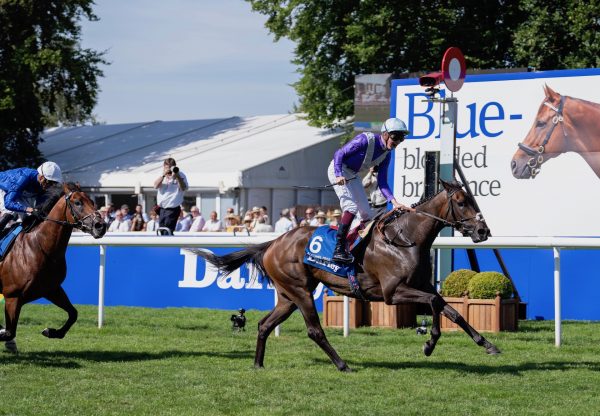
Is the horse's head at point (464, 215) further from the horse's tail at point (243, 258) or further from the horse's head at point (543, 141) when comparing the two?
the horse's head at point (543, 141)

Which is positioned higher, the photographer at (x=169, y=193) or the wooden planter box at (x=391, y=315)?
the photographer at (x=169, y=193)

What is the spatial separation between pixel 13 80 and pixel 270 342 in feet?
71.4

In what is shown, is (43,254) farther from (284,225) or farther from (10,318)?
(284,225)

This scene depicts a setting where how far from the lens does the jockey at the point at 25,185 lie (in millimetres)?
9000

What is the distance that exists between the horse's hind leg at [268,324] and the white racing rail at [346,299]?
2042 millimetres

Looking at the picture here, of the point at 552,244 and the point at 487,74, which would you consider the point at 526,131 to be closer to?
the point at 487,74

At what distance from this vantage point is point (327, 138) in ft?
86.9

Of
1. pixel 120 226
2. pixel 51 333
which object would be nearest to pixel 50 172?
pixel 51 333

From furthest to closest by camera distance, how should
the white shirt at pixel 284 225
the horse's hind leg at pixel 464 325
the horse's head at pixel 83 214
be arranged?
the white shirt at pixel 284 225 < the horse's head at pixel 83 214 < the horse's hind leg at pixel 464 325

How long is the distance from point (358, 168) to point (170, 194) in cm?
585

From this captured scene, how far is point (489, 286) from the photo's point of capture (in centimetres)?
1111

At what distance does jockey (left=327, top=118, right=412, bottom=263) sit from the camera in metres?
8.33

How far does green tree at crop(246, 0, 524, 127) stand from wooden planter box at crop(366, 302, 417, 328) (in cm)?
1337

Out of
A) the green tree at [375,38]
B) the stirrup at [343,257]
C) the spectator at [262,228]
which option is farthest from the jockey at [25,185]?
the green tree at [375,38]
